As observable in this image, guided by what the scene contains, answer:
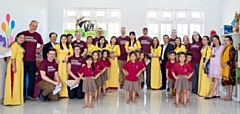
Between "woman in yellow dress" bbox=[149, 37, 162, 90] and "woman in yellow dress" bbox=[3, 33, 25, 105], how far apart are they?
11.4 feet

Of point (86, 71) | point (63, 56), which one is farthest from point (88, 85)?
point (63, 56)

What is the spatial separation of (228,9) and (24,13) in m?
6.64

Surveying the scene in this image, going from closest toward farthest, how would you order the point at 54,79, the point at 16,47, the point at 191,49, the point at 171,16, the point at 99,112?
the point at 99,112 → the point at 16,47 → the point at 54,79 → the point at 191,49 → the point at 171,16

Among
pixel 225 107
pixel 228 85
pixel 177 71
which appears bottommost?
pixel 225 107

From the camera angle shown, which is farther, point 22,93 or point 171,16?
point 171,16

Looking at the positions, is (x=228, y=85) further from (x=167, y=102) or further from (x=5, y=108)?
(x=5, y=108)

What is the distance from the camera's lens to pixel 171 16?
962 cm

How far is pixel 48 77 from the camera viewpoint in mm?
5121

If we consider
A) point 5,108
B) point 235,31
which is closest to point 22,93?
point 5,108

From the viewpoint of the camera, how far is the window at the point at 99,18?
9.58m

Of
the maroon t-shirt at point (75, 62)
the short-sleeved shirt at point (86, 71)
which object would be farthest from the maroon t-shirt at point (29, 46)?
the short-sleeved shirt at point (86, 71)

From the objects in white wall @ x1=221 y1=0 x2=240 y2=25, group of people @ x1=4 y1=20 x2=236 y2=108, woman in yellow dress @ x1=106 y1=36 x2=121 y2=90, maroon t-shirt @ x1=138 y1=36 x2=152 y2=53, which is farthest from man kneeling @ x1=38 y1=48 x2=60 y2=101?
white wall @ x1=221 y1=0 x2=240 y2=25

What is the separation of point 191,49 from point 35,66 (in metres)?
3.87

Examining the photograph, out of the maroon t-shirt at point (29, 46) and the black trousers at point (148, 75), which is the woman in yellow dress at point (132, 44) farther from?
the maroon t-shirt at point (29, 46)
